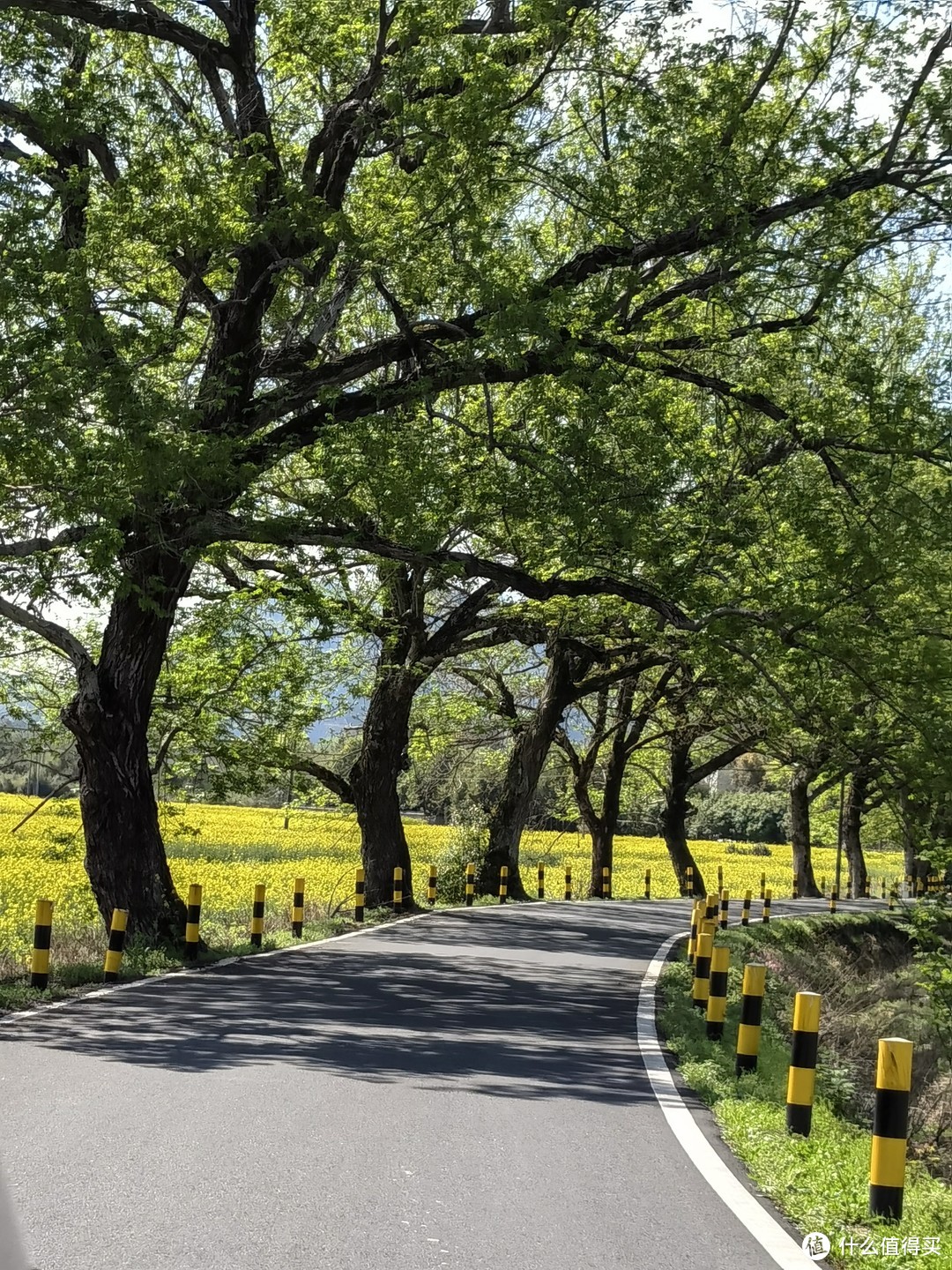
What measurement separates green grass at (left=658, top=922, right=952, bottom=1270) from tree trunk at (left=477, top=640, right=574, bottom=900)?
17.6 m

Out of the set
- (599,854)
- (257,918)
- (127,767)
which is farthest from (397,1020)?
(599,854)

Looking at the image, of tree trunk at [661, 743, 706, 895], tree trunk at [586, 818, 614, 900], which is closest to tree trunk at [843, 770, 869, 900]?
tree trunk at [661, 743, 706, 895]

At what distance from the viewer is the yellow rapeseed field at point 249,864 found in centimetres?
2041

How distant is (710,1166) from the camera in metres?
6.77

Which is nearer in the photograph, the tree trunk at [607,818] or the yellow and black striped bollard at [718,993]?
the yellow and black striped bollard at [718,993]

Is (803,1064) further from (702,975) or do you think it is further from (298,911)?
(298,911)

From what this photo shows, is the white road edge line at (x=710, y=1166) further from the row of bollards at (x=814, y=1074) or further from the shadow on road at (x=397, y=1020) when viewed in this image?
the row of bollards at (x=814, y=1074)

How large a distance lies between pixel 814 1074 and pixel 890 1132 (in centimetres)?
165

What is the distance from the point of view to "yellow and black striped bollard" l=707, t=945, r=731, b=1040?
10703 mm

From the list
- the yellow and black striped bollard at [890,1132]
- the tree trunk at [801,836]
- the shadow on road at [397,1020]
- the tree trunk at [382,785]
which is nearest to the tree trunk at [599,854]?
the tree trunk at [801,836]

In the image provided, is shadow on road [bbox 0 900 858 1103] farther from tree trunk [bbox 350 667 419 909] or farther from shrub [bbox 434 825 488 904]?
shrub [bbox 434 825 488 904]

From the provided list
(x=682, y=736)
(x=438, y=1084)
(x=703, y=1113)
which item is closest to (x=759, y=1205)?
(x=703, y=1113)

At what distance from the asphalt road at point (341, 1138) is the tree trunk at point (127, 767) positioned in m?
2.32

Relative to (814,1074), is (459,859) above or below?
above
